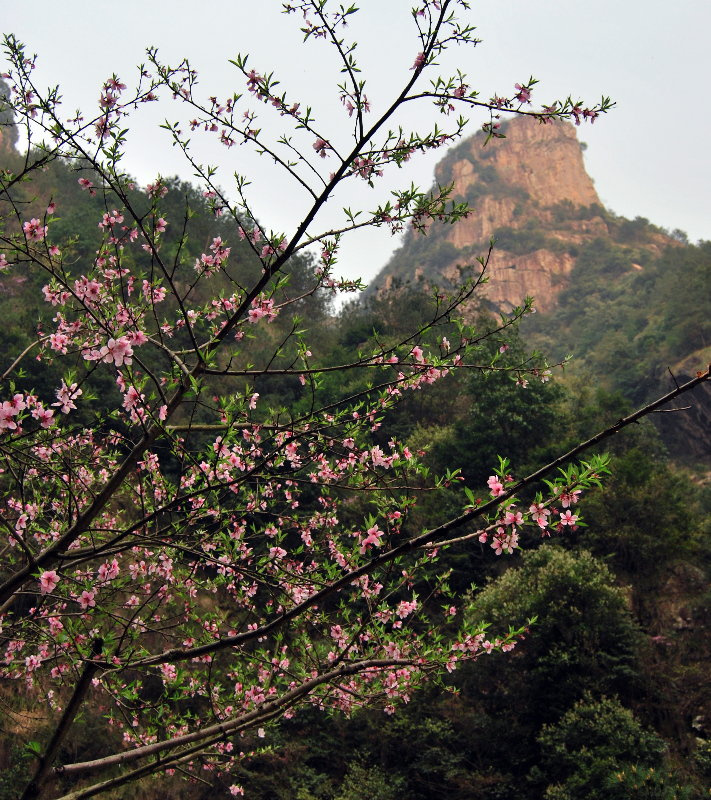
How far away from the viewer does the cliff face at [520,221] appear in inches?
2653

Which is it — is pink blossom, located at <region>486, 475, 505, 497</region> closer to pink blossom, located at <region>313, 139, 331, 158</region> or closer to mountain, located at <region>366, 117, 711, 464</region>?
pink blossom, located at <region>313, 139, 331, 158</region>

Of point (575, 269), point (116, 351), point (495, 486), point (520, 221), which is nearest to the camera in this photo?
point (495, 486)

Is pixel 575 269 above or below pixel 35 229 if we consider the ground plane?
above

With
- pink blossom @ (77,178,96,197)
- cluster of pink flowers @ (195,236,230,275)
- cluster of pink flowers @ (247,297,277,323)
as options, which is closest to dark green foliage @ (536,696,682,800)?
cluster of pink flowers @ (247,297,277,323)

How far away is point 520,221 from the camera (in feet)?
245

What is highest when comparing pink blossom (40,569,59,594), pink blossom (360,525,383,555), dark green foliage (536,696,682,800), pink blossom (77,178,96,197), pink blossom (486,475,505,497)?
pink blossom (77,178,96,197)

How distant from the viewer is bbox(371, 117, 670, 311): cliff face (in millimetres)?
67375

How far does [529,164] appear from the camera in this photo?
81.3 meters

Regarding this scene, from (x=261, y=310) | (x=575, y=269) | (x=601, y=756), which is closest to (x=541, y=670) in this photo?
(x=601, y=756)

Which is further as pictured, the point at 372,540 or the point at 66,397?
the point at 66,397

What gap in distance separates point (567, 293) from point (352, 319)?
1547 inches

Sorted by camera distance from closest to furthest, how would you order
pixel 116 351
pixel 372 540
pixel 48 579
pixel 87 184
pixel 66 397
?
pixel 116 351 → pixel 372 540 → pixel 48 579 → pixel 66 397 → pixel 87 184

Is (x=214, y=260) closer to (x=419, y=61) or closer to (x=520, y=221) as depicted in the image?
(x=419, y=61)

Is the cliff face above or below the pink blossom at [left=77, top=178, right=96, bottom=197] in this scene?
above
